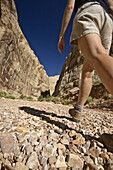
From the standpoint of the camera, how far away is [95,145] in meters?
0.78

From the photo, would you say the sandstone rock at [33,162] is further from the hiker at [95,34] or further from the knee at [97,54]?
the knee at [97,54]

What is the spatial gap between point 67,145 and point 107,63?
2.65 ft

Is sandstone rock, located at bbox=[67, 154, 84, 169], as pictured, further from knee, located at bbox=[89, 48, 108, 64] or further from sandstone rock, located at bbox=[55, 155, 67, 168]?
knee, located at bbox=[89, 48, 108, 64]

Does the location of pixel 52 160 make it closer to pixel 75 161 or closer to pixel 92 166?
pixel 75 161

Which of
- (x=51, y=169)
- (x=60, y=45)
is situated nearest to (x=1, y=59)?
(x=60, y=45)

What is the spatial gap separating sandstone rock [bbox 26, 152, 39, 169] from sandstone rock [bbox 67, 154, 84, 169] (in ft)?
0.72

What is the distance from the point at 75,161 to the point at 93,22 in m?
1.36

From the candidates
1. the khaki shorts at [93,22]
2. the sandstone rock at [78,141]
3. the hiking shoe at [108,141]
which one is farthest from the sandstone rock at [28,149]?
the khaki shorts at [93,22]

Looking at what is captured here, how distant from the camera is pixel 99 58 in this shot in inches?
31.4

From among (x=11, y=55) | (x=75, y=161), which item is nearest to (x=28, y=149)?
(x=75, y=161)

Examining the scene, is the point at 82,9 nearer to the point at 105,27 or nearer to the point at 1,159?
the point at 105,27

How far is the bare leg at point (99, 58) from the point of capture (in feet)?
2.38

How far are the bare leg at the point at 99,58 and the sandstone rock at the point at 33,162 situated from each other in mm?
766

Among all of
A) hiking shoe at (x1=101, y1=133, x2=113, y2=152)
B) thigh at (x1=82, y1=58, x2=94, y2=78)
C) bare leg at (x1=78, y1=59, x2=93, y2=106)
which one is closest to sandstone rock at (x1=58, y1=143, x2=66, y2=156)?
hiking shoe at (x1=101, y1=133, x2=113, y2=152)
